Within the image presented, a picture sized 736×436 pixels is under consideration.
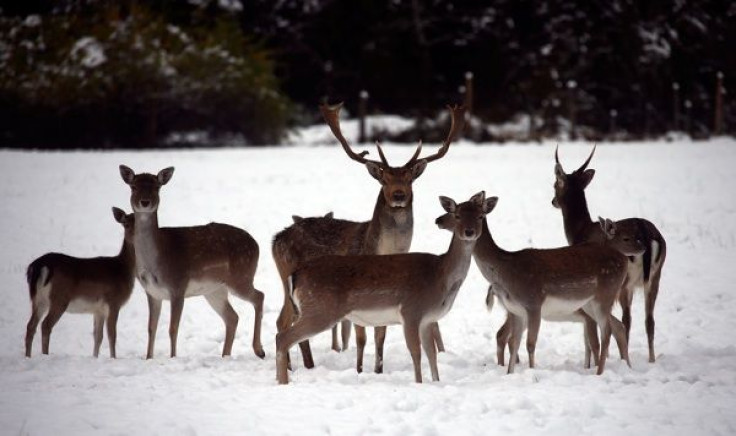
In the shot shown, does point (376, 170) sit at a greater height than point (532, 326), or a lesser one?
greater

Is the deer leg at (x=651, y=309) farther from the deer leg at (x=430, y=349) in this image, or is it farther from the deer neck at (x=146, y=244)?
the deer neck at (x=146, y=244)

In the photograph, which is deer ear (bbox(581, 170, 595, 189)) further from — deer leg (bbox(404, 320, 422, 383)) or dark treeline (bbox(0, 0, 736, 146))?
dark treeline (bbox(0, 0, 736, 146))

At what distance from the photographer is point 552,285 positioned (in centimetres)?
899

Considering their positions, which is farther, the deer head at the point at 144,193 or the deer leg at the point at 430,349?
the deer head at the point at 144,193

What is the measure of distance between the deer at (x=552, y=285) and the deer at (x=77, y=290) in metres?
3.56

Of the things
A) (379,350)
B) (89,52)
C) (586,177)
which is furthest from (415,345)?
(89,52)

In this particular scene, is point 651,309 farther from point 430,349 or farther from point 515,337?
point 430,349

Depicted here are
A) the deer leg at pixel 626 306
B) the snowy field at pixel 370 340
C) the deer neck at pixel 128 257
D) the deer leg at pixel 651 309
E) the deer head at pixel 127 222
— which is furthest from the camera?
the deer head at pixel 127 222

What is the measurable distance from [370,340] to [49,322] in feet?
11.1

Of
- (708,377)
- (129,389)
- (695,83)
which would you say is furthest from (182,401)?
(695,83)

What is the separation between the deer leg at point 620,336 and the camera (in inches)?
363

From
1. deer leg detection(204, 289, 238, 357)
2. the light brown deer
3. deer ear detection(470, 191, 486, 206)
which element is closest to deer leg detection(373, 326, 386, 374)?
the light brown deer

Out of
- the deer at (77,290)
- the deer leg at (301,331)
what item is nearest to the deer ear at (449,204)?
the deer leg at (301,331)

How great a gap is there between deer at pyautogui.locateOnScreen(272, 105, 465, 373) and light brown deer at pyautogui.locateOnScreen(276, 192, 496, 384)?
2.27ft
